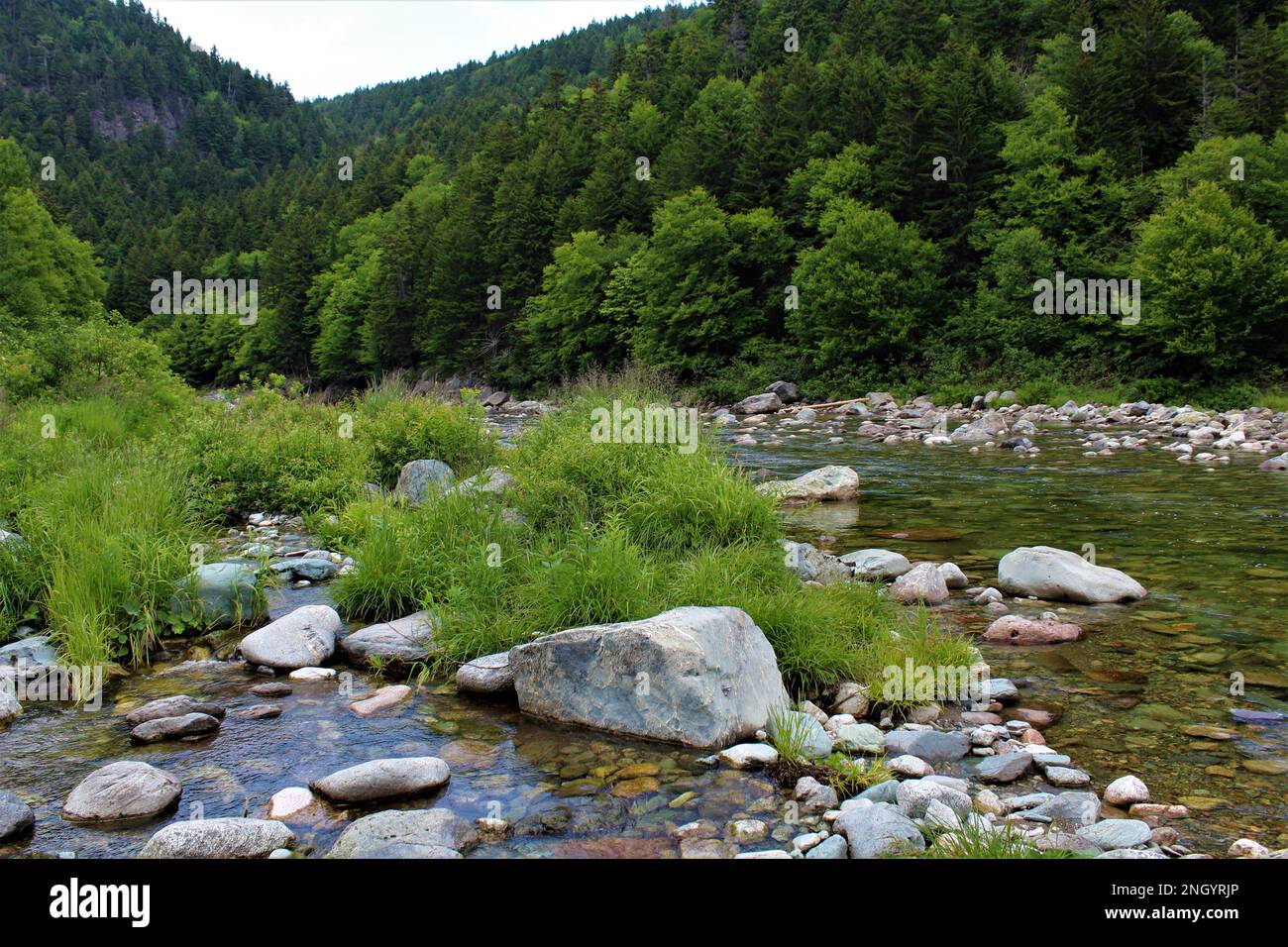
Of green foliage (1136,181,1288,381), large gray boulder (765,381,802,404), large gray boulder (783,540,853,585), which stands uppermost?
green foliage (1136,181,1288,381)

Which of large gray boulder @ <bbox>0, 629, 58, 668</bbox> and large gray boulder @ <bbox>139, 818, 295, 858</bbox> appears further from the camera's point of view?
large gray boulder @ <bbox>0, 629, 58, 668</bbox>

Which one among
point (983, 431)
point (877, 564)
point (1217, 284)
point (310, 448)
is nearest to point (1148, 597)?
point (877, 564)

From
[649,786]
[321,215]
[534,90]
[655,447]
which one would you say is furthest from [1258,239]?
[534,90]

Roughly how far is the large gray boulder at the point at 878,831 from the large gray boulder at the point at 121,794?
→ 11.3ft

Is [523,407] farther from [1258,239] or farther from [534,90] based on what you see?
[534,90]

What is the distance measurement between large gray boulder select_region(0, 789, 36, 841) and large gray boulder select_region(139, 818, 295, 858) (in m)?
0.66

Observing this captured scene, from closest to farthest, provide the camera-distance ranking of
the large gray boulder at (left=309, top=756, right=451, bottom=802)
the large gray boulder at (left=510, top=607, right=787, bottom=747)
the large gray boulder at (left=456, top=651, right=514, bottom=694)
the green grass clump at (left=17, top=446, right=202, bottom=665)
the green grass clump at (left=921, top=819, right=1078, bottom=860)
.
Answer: the green grass clump at (left=921, top=819, right=1078, bottom=860) → the large gray boulder at (left=309, top=756, right=451, bottom=802) → the large gray boulder at (left=510, top=607, right=787, bottom=747) → the large gray boulder at (left=456, top=651, right=514, bottom=694) → the green grass clump at (left=17, top=446, right=202, bottom=665)

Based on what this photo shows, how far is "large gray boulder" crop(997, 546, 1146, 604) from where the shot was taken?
807 cm

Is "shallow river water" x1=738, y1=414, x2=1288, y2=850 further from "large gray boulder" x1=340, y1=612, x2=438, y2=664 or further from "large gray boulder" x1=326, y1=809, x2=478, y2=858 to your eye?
"large gray boulder" x1=340, y1=612, x2=438, y2=664

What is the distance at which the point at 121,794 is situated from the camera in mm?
4359

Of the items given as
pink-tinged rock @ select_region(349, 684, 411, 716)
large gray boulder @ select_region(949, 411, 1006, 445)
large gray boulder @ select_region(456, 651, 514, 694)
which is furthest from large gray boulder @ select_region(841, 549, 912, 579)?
large gray boulder @ select_region(949, 411, 1006, 445)

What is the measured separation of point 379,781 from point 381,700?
1502 millimetres

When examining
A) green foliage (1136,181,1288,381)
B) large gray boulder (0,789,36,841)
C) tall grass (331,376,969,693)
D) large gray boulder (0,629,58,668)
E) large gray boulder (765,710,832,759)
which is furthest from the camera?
green foliage (1136,181,1288,381)
